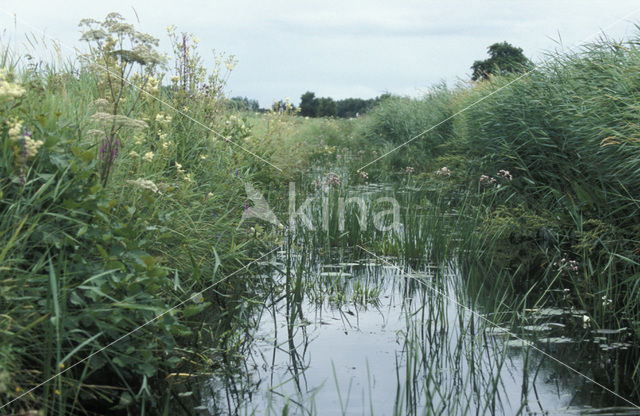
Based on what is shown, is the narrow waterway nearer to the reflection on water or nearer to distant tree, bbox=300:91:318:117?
the reflection on water

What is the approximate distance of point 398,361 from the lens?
3.68 meters

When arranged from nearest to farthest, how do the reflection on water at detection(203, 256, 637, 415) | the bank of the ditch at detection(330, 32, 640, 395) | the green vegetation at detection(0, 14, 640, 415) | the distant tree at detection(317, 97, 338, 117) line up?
the green vegetation at detection(0, 14, 640, 415) < the reflection on water at detection(203, 256, 637, 415) < the bank of the ditch at detection(330, 32, 640, 395) < the distant tree at detection(317, 97, 338, 117)

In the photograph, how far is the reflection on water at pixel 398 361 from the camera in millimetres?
3078

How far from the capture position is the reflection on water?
3078mm

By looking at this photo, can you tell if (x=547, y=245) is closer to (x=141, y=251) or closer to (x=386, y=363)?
(x=386, y=363)

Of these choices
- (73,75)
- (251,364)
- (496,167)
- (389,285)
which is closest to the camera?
(251,364)

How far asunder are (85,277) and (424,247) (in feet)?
12.5

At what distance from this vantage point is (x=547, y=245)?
6.49 m

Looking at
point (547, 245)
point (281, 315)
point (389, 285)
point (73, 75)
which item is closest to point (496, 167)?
point (547, 245)

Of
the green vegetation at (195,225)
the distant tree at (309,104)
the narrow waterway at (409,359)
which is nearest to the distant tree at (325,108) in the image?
the distant tree at (309,104)

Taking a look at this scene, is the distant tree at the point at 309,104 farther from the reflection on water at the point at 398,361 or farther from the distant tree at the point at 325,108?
the reflection on water at the point at 398,361

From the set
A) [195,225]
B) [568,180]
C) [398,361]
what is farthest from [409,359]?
[568,180]

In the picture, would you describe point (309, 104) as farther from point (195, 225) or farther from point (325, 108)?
point (195, 225)

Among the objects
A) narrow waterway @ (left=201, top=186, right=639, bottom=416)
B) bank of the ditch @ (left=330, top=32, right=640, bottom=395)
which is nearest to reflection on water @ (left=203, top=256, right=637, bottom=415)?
narrow waterway @ (left=201, top=186, right=639, bottom=416)
